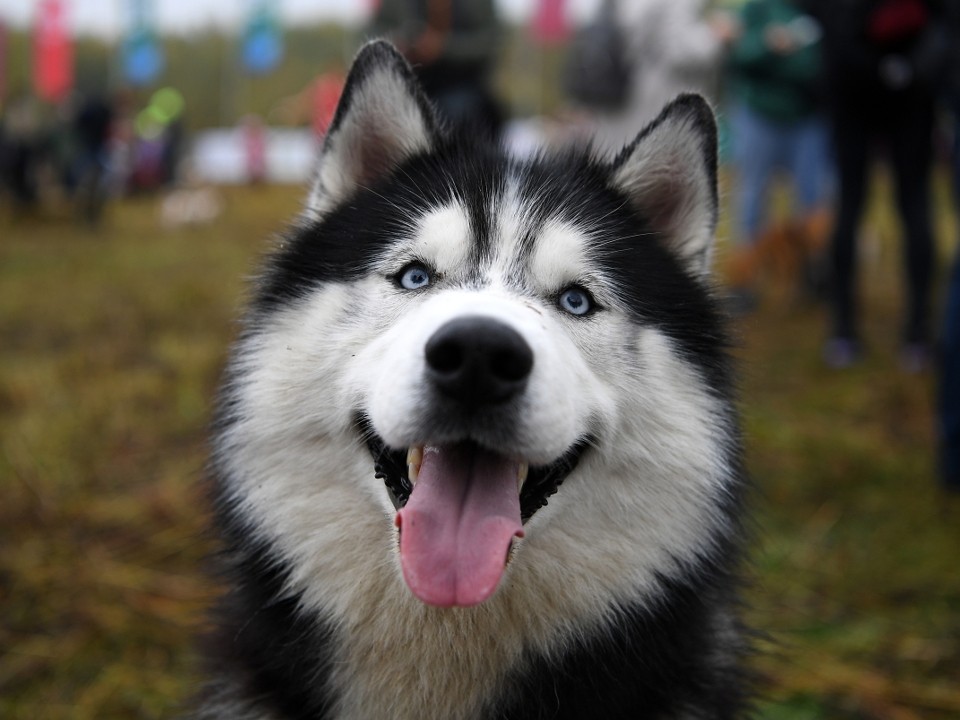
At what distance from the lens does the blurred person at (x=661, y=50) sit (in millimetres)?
5109

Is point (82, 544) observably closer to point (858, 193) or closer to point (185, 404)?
point (185, 404)

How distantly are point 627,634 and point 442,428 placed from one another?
571mm

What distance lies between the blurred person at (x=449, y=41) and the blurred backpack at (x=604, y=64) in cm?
77

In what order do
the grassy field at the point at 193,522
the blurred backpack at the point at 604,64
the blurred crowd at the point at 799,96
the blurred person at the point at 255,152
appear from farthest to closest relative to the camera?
the blurred person at the point at 255,152 < the blurred backpack at the point at 604,64 < the blurred crowd at the point at 799,96 < the grassy field at the point at 193,522

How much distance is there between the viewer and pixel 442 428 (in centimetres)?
142

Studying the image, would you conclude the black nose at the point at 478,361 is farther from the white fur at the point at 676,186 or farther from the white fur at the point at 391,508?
the white fur at the point at 676,186

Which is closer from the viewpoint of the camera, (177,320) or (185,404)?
(185,404)

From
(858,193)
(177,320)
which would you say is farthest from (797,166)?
(177,320)

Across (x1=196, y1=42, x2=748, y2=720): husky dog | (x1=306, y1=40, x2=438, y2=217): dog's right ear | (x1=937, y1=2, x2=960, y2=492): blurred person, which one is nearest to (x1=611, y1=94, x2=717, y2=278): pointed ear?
(x1=196, y1=42, x2=748, y2=720): husky dog

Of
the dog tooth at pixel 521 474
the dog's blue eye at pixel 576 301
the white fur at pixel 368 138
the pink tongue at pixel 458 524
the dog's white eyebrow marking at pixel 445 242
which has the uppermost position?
the white fur at pixel 368 138

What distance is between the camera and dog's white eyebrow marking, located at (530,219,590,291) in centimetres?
170

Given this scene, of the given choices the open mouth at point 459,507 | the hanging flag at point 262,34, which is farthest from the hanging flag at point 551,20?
the open mouth at point 459,507

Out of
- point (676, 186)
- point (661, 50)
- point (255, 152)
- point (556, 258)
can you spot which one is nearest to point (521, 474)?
point (556, 258)

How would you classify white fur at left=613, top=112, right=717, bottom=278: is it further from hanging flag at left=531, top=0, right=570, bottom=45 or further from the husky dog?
hanging flag at left=531, top=0, right=570, bottom=45
